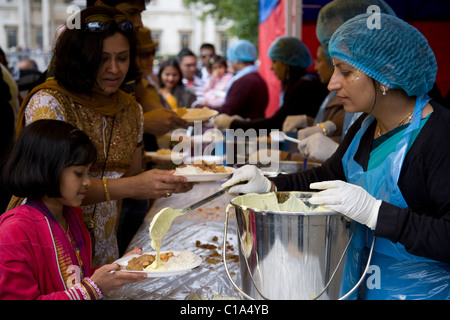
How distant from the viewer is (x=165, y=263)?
56.1 inches

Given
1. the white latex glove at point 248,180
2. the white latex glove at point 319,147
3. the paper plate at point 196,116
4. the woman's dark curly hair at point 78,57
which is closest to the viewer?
the white latex glove at point 248,180

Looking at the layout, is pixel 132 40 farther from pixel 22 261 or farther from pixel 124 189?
pixel 22 261

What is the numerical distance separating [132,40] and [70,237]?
3.08 ft

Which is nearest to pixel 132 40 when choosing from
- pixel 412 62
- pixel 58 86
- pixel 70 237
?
pixel 58 86

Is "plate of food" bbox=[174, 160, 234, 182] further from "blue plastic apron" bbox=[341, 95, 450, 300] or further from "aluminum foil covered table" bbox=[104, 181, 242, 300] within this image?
"blue plastic apron" bbox=[341, 95, 450, 300]

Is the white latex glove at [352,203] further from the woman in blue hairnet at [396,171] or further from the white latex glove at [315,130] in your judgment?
Result: the white latex glove at [315,130]

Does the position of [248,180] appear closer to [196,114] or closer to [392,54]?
[392,54]

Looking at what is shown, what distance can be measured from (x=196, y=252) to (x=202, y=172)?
39 cm

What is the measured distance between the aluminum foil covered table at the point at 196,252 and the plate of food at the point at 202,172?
0.36m

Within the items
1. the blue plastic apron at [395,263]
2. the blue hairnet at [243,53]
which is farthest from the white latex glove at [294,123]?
the blue hairnet at [243,53]

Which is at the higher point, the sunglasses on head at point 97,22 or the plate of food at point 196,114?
→ the sunglasses on head at point 97,22

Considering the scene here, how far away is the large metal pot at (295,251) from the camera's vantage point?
1161 millimetres
